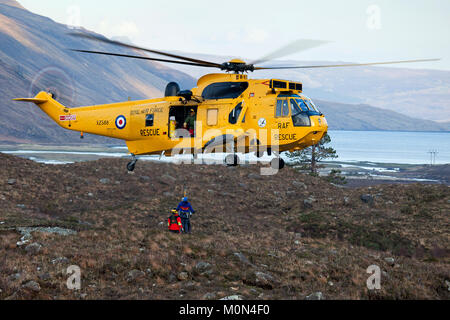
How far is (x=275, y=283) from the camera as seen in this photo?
52.3 feet

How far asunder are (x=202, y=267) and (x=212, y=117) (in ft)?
22.0

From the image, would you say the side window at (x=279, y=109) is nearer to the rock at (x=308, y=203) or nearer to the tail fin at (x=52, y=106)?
the tail fin at (x=52, y=106)

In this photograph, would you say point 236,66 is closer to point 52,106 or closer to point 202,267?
point 202,267

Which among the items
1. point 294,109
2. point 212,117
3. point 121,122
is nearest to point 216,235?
point 212,117

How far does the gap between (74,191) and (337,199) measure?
859 inches

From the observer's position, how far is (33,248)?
16.9m

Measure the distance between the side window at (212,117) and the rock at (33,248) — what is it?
843cm

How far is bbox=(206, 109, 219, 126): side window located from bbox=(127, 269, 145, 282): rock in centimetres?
738

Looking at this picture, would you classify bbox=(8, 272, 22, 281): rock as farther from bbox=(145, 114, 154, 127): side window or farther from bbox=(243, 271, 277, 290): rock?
bbox=(145, 114, 154, 127): side window

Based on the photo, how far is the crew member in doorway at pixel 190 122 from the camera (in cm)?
2080
